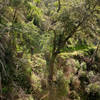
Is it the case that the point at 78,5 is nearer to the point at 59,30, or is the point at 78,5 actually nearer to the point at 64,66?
the point at 59,30

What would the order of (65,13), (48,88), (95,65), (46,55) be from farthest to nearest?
(95,65), (46,55), (48,88), (65,13)

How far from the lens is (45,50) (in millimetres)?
8781

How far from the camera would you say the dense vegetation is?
5250mm

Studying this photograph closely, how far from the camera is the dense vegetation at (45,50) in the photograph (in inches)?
207

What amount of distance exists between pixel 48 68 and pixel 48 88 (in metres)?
1.25

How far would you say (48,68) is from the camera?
8086 millimetres

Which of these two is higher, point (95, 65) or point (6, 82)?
point (6, 82)

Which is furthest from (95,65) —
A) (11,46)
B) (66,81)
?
(11,46)

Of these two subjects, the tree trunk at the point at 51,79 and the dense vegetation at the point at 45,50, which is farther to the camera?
the tree trunk at the point at 51,79

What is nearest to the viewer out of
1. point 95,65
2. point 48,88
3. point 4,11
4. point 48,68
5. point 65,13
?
point 4,11

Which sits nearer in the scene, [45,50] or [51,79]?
[51,79]

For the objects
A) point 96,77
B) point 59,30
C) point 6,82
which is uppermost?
point 59,30

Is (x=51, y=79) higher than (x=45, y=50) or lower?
lower

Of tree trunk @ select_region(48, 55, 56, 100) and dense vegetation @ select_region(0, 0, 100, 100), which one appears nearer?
dense vegetation @ select_region(0, 0, 100, 100)
